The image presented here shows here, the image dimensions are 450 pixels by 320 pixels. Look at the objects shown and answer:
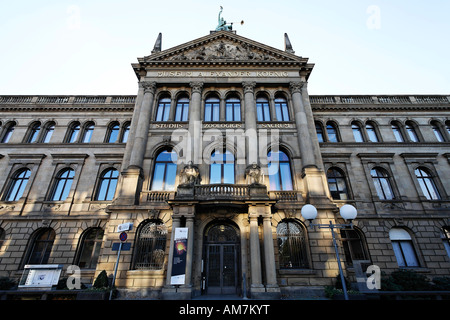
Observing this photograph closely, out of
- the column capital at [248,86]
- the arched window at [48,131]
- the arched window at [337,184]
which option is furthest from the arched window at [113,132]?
the arched window at [337,184]

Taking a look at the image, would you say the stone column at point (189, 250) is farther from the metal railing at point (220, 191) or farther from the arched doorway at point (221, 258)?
the metal railing at point (220, 191)

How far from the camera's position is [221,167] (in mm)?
17578

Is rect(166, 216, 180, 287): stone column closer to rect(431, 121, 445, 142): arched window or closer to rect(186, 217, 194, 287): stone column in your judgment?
rect(186, 217, 194, 287): stone column

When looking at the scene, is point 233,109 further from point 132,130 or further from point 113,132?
point 113,132

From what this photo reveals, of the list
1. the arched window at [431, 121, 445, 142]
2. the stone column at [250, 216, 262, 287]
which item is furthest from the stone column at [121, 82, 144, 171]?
the arched window at [431, 121, 445, 142]

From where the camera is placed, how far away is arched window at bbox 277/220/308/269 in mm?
14312

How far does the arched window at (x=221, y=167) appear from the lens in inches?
675

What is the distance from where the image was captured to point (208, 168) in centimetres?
1716

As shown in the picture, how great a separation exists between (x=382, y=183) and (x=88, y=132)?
2848cm

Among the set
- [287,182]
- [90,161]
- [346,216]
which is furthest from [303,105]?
[90,161]

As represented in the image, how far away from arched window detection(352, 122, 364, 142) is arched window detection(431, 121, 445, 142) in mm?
7302

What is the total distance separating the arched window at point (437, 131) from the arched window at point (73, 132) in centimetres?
3578

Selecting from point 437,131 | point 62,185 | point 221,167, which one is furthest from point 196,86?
point 437,131
